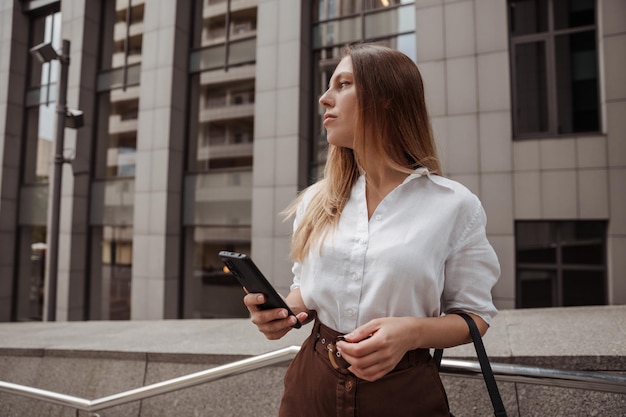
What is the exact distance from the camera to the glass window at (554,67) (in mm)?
8477

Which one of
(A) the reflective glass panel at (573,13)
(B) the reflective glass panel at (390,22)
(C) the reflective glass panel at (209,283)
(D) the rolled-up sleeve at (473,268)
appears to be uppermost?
(B) the reflective glass panel at (390,22)

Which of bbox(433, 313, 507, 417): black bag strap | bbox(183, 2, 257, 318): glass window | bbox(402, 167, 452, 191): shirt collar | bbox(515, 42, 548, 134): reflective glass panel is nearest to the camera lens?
bbox(433, 313, 507, 417): black bag strap

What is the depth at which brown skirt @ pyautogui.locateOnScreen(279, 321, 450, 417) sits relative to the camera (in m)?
1.42

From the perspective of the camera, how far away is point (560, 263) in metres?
8.42

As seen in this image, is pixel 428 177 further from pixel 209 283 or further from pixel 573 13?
pixel 209 283

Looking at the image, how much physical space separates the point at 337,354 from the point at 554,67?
9261 millimetres

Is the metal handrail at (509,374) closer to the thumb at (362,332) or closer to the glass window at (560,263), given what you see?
the thumb at (362,332)

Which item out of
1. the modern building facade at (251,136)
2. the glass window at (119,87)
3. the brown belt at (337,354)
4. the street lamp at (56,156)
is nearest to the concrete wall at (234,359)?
the brown belt at (337,354)

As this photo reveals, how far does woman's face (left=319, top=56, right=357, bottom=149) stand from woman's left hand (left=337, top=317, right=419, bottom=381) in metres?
0.69

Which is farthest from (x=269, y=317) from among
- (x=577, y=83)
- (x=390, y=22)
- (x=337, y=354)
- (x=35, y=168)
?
(x=35, y=168)

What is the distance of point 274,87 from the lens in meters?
10.5

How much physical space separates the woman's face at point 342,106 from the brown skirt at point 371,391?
71 centimetres

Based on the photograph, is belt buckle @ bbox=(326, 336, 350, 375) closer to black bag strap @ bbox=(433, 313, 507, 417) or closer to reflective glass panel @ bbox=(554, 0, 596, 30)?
black bag strap @ bbox=(433, 313, 507, 417)

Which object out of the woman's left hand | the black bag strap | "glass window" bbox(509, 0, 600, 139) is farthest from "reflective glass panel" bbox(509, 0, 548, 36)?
the woman's left hand
